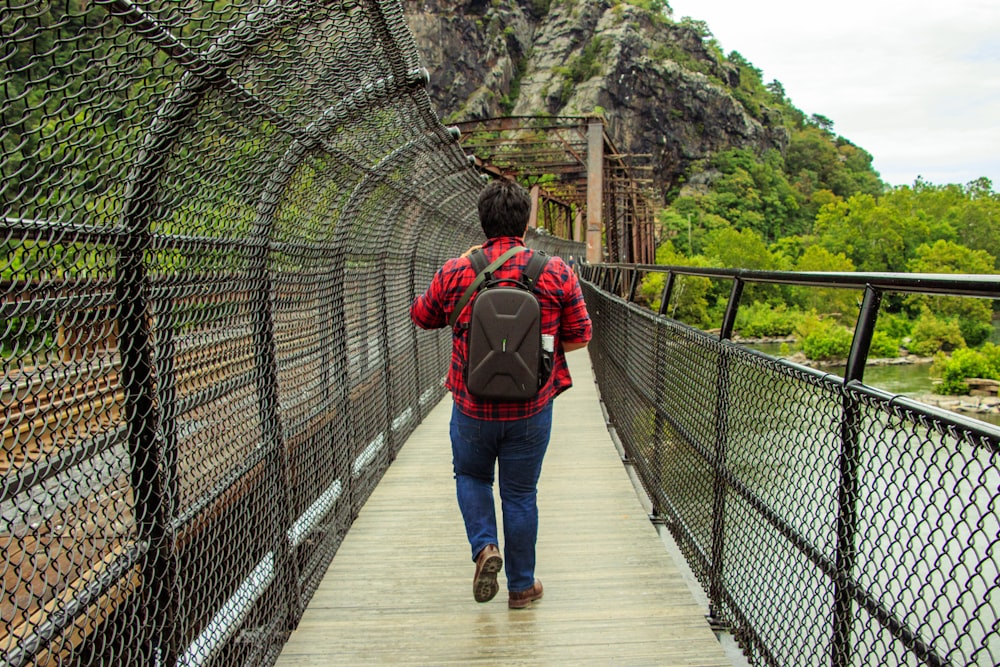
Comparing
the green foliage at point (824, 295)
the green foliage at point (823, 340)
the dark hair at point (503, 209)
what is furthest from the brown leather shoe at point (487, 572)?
the green foliage at point (824, 295)

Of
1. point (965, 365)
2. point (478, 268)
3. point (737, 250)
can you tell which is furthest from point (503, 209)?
point (737, 250)

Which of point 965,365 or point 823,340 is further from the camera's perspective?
point 823,340

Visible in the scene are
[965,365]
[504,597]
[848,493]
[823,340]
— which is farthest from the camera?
[823,340]

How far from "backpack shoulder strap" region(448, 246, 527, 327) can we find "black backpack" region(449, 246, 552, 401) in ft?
0.26

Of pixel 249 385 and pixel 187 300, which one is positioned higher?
pixel 187 300

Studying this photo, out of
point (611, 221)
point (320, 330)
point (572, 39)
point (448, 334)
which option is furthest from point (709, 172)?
point (320, 330)

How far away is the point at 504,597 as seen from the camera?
11.1ft

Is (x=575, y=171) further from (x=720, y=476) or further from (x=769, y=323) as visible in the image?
(x=769, y=323)

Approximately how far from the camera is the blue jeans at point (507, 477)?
2961mm

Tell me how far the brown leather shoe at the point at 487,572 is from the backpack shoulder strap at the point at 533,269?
1103 millimetres

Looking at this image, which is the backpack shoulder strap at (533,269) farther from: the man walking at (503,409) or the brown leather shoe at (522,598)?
the brown leather shoe at (522,598)

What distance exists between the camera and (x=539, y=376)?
2.81m

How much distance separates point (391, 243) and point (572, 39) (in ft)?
272

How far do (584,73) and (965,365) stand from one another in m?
57.6
